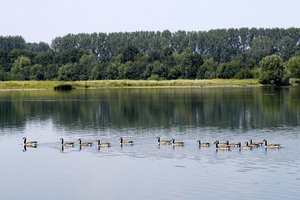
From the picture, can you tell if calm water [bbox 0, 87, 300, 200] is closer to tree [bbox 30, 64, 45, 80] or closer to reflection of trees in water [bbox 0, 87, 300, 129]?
reflection of trees in water [bbox 0, 87, 300, 129]

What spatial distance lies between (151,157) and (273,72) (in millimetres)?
106177

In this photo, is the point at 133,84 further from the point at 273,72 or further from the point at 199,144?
the point at 199,144

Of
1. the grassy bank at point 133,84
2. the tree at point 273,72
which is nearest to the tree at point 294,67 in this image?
the tree at point 273,72

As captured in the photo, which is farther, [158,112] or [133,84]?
[133,84]

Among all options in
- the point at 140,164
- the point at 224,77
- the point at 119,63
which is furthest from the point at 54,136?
the point at 119,63

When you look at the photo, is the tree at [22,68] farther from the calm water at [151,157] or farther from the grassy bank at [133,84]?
the calm water at [151,157]

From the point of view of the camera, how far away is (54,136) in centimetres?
6012

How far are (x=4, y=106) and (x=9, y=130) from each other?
32235mm

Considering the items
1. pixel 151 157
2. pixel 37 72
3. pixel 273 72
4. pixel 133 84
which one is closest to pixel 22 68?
pixel 37 72

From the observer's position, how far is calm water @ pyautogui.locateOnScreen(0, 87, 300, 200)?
116 feet

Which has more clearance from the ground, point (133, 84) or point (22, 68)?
point (22, 68)

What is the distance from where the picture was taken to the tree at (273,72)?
480ft

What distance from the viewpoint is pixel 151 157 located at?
45625 millimetres

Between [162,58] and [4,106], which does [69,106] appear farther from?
[162,58]
